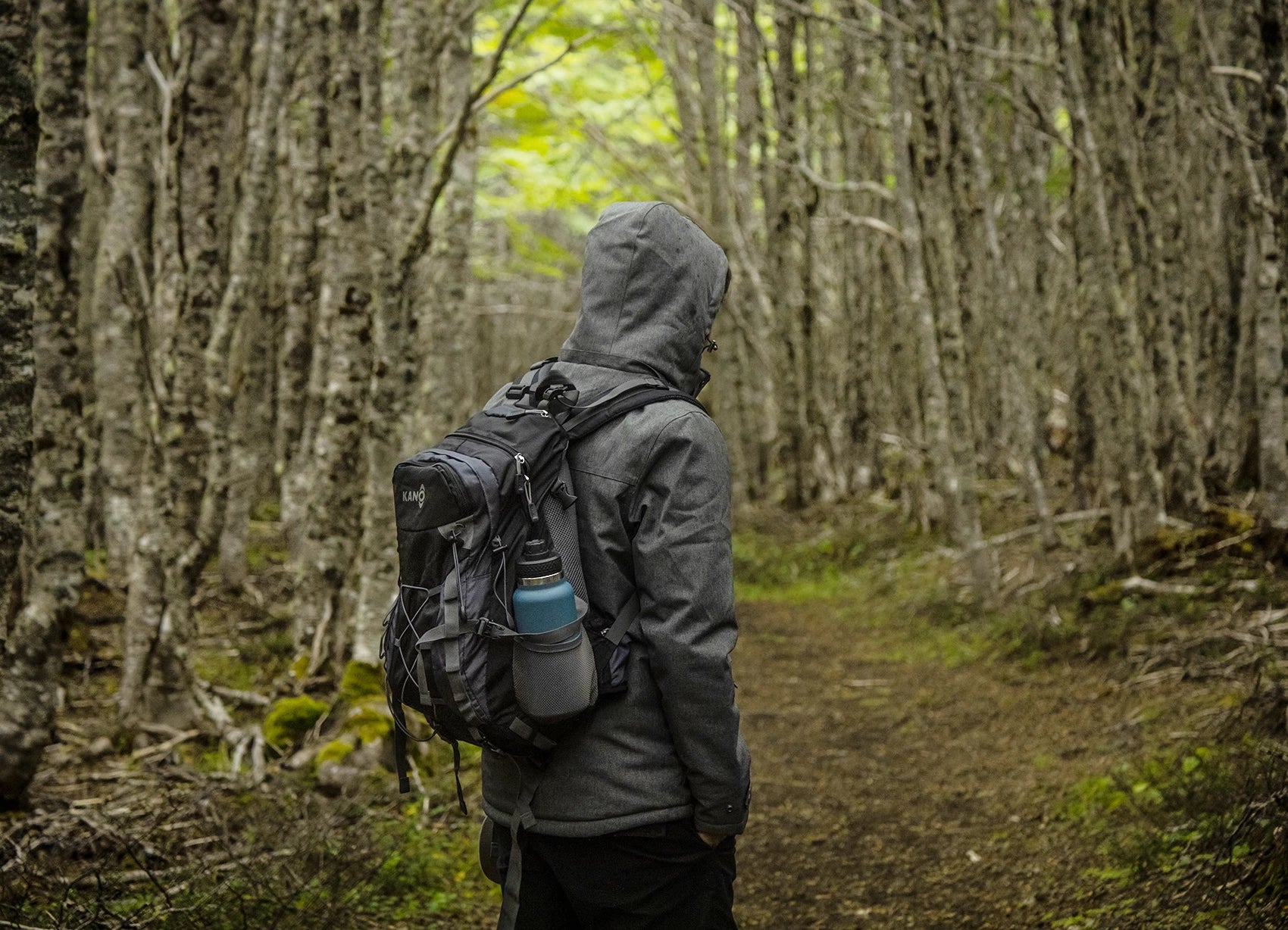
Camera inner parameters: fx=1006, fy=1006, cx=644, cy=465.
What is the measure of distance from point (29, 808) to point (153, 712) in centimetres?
148

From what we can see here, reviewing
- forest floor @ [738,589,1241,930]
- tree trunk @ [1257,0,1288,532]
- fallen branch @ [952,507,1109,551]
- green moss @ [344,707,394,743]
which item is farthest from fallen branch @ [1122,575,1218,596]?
green moss @ [344,707,394,743]

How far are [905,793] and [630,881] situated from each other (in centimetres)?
371

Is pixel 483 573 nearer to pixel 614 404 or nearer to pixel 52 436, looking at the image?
pixel 614 404

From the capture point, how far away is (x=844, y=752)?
6375mm

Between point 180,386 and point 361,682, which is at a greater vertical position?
point 180,386

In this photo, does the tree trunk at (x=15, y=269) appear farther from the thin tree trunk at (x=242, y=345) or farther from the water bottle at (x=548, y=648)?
the thin tree trunk at (x=242, y=345)

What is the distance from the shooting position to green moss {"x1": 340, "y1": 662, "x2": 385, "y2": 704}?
5891 mm

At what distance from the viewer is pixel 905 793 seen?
18.5 ft

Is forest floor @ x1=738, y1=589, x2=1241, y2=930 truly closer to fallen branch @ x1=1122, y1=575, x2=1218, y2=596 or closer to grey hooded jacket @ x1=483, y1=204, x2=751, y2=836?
fallen branch @ x1=1122, y1=575, x2=1218, y2=596

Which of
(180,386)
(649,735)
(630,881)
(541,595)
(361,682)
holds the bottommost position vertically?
(361,682)

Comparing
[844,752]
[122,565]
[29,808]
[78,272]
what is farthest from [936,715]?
[122,565]

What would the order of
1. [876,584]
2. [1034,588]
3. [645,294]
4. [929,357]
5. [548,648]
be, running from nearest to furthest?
1. [548,648]
2. [645,294]
3. [1034,588]
4. [929,357]
5. [876,584]

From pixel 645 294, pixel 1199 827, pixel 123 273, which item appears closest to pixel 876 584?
pixel 1199 827

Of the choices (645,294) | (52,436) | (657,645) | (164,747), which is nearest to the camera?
(657,645)
